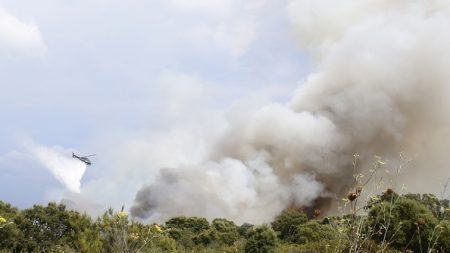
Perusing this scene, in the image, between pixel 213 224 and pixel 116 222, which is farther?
pixel 213 224

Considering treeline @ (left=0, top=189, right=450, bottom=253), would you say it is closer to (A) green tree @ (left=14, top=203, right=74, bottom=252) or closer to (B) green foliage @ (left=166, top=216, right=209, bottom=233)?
(A) green tree @ (left=14, top=203, right=74, bottom=252)

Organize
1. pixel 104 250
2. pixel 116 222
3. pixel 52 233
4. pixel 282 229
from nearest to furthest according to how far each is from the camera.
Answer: pixel 116 222
pixel 104 250
pixel 52 233
pixel 282 229

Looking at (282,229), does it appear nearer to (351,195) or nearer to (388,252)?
(388,252)

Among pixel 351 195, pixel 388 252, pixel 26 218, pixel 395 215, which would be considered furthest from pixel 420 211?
pixel 26 218

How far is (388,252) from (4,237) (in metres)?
21.9

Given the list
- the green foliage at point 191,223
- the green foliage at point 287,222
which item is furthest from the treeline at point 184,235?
the green foliage at point 191,223

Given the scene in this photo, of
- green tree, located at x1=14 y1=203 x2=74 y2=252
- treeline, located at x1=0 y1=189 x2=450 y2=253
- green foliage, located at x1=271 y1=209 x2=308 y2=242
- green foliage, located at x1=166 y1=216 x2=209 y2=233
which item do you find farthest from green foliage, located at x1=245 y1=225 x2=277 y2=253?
green foliage, located at x1=166 y1=216 x2=209 y2=233

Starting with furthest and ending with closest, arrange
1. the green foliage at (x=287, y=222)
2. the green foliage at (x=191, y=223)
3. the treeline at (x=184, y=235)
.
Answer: the green foliage at (x=191, y=223), the green foliage at (x=287, y=222), the treeline at (x=184, y=235)

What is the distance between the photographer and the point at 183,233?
4538cm

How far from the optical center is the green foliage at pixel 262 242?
2355 cm

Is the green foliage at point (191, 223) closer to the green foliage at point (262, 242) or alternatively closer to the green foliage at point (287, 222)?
the green foliage at point (287, 222)

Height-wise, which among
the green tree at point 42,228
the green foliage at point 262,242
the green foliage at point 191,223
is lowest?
the green foliage at point 262,242

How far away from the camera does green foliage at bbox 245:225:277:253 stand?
23.5 m

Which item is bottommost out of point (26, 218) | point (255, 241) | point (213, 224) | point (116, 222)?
point (116, 222)
